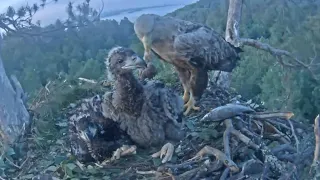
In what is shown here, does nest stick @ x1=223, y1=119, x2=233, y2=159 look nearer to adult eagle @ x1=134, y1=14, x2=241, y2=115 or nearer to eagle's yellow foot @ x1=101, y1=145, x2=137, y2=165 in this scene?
eagle's yellow foot @ x1=101, y1=145, x2=137, y2=165

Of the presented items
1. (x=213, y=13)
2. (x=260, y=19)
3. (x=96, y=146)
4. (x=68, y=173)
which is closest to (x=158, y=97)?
(x=96, y=146)

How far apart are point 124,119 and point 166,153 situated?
397 millimetres

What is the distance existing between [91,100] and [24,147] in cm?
87

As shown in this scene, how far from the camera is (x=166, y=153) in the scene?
13.1 ft

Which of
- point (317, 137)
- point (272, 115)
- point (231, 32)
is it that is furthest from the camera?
point (231, 32)

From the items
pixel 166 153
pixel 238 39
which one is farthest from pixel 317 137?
pixel 238 39

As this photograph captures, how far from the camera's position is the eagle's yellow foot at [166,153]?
3.93 metres

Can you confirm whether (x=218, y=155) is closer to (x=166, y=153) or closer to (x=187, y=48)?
(x=166, y=153)

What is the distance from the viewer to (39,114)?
17.5 ft

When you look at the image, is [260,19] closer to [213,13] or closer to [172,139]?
[213,13]

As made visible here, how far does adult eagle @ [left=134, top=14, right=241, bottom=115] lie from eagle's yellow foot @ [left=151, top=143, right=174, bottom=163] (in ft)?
3.07

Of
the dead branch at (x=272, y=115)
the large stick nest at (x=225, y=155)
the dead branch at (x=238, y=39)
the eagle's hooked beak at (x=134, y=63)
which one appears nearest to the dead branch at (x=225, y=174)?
the large stick nest at (x=225, y=155)

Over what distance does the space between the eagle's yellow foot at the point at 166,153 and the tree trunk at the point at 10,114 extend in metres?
1.51

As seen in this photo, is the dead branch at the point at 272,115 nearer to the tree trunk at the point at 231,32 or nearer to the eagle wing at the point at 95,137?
the eagle wing at the point at 95,137
